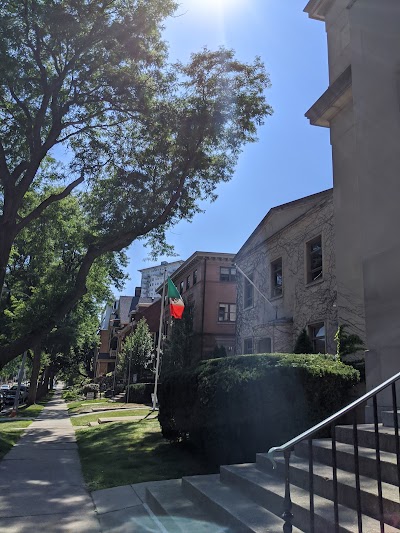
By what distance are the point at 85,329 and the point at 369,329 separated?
29720mm

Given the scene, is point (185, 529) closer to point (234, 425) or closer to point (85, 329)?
point (234, 425)

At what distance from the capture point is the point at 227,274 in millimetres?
33844

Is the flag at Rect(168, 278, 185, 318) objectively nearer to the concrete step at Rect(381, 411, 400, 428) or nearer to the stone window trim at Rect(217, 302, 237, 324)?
the stone window trim at Rect(217, 302, 237, 324)

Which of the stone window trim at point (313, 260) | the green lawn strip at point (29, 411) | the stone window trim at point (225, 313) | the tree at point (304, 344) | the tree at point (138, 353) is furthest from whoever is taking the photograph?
the tree at point (138, 353)

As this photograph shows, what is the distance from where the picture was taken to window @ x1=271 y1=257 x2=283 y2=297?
19.1m

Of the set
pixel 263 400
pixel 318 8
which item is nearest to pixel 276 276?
pixel 318 8

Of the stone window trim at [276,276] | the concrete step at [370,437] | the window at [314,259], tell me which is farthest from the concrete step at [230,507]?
the stone window trim at [276,276]

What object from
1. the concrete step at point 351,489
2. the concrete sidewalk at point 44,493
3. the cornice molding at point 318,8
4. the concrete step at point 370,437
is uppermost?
the cornice molding at point 318,8

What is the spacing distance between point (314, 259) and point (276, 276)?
130 inches

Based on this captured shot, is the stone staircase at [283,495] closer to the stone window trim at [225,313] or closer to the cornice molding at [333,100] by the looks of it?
the cornice molding at [333,100]

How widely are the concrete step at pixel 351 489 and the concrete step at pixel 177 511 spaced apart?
39.0 inches

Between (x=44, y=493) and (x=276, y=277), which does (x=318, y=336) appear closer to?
(x=276, y=277)

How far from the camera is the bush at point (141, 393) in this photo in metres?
28.3

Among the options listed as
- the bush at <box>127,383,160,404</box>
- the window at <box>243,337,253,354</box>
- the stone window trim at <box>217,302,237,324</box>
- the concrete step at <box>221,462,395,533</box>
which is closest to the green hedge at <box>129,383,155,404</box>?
the bush at <box>127,383,160,404</box>
